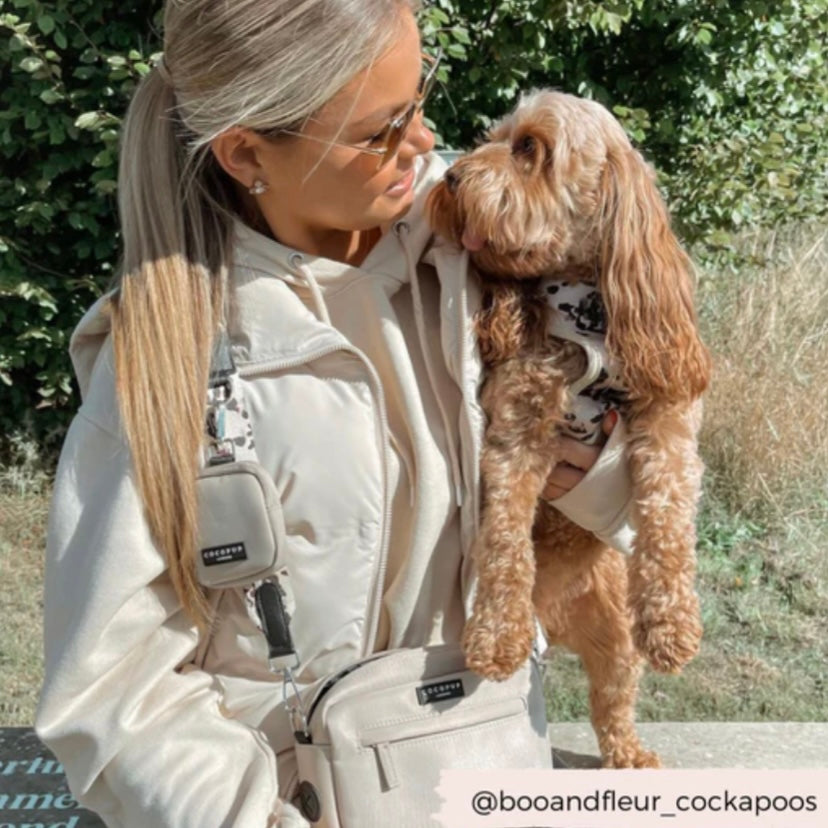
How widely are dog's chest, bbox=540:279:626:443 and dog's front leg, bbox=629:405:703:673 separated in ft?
0.29

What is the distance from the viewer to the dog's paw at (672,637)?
8.28 ft

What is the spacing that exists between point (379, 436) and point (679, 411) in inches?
27.5

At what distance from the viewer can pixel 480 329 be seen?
8.25 feet

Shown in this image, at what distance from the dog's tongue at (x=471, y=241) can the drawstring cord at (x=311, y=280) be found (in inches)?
12.3

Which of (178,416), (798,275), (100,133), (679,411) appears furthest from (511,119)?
(798,275)

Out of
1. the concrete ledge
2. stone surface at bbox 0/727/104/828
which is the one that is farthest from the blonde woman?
the concrete ledge

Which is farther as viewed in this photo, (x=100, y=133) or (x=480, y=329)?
(x=100, y=133)

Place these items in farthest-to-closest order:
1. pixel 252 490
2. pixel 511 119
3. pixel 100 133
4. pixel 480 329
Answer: pixel 100 133, pixel 511 119, pixel 480 329, pixel 252 490

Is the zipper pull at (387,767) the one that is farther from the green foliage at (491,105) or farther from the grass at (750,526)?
the green foliage at (491,105)

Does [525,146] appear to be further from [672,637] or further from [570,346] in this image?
[672,637]

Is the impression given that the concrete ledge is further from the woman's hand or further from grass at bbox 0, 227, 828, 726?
the woman's hand

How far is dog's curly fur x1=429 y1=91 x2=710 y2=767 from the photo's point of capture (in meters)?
2.48

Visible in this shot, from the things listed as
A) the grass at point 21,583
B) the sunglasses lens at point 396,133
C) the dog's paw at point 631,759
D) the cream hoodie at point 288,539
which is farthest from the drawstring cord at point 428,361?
the grass at point 21,583

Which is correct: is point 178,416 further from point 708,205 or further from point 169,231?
point 708,205
